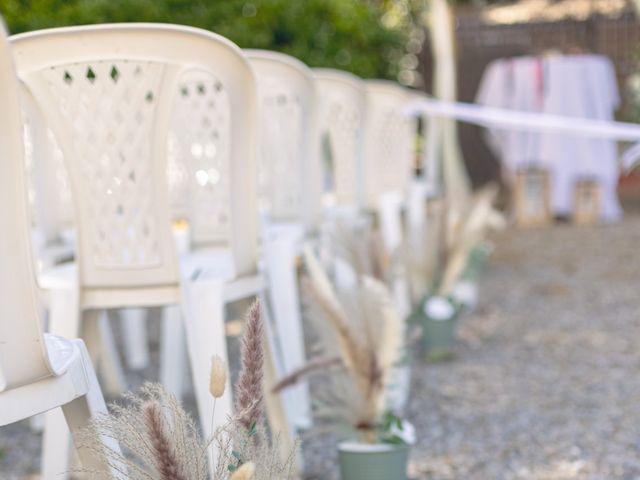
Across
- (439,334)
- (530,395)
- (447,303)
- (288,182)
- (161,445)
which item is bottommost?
(530,395)

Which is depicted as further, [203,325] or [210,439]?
[203,325]

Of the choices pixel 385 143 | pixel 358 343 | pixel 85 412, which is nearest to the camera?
pixel 85 412

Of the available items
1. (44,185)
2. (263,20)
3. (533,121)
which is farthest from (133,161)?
(263,20)

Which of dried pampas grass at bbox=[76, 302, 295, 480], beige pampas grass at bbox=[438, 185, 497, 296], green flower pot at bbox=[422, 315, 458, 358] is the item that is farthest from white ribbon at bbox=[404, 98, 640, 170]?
dried pampas grass at bbox=[76, 302, 295, 480]

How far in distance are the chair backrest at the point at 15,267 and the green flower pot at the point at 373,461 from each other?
1084mm

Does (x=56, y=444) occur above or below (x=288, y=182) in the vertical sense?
below

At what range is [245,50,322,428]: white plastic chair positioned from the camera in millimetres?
2887

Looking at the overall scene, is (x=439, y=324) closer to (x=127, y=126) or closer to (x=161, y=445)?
(x=127, y=126)

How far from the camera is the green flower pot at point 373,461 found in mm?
Answer: 2289

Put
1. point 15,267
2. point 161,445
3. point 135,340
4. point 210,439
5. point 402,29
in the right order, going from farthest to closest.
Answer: point 402,29 < point 135,340 < point 15,267 < point 210,439 < point 161,445

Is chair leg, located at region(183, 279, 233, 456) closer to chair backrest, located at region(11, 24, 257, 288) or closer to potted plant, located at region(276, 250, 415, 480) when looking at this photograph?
chair backrest, located at region(11, 24, 257, 288)

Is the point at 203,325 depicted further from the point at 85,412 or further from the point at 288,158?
the point at 288,158

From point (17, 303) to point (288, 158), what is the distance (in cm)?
196

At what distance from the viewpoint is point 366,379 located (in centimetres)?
228
